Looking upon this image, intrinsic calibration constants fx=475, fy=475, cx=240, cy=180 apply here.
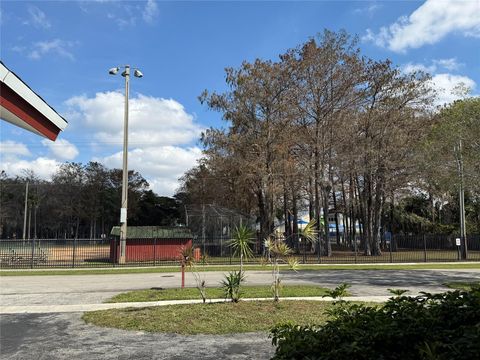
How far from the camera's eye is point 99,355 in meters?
7.75

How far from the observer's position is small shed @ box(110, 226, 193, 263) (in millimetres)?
33750

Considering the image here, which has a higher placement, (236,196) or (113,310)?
(236,196)

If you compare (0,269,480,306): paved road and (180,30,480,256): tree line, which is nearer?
(0,269,480,306): paved road

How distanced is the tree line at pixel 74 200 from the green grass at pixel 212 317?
297 feet

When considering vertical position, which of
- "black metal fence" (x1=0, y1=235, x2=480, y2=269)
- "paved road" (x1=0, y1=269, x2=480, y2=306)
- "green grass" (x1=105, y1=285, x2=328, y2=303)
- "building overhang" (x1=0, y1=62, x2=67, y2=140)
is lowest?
"paved road" (x1=0, y1=269, x2=480, y2=306)

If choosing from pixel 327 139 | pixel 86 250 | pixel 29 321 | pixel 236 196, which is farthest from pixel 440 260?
pixel 29 321

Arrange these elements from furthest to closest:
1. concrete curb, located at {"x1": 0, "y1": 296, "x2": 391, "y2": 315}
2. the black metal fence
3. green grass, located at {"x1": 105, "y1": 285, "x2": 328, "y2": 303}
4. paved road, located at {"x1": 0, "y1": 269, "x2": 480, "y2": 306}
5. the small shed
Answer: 1. the small shed
2. the black metal fence
3. paved road, located at {"x1": 0, "y1": 269, "x2": 480, "y2": 306}
4. green grass, located at {"x1": 105, "y1": 285, "x2": 328, "y2": 303}
5. concrete curb, located at {"x1": 0, "y1": 296, "x2": 391, "y2": 315}

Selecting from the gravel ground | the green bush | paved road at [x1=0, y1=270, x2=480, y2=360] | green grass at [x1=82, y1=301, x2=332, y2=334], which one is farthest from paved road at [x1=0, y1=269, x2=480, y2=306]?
the green bush

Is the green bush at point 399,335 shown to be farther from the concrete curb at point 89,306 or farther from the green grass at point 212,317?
the concrete curb at point 89,306

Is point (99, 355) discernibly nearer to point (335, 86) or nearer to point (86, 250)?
point (86, 250)

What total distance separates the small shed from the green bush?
2899cm

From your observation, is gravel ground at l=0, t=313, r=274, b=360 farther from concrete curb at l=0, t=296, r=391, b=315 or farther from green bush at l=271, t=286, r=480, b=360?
green bush at l=271, t=286, r=480, b=360

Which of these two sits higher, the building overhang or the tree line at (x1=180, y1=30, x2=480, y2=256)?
the tree line at (x1=180, y1=30, x2=480, y2=256)

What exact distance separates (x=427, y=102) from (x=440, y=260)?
1361 centimetres
